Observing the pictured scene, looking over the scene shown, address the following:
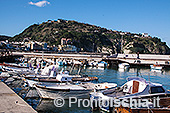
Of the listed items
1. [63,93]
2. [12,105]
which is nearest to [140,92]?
[63,93]

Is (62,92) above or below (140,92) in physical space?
below

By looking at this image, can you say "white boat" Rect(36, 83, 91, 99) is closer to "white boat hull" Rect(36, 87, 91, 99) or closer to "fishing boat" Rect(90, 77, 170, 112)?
"white boat hull" Rect(36, 87, 91, 99)

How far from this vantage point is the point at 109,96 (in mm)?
19688

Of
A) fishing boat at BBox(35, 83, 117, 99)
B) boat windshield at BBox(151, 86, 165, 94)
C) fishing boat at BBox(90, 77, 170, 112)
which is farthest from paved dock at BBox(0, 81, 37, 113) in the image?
boat windshield at BBox(151, 86, 165, 94)

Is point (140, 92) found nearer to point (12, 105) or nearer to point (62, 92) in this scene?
point (62, 92)

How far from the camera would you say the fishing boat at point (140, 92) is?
1842 centimetres

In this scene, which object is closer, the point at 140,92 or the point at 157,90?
the point at 140,92

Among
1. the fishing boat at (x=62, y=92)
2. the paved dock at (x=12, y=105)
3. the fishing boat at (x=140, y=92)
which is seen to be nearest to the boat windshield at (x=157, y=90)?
the fishing boat at (x=140, y=92)

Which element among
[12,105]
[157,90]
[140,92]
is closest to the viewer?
[12,105]

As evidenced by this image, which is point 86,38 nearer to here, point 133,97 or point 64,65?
point 64,65

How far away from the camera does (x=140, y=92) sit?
1866 centimetres

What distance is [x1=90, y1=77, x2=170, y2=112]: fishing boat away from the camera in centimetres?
1842

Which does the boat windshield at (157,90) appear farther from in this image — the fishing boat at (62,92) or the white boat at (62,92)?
the white boat at (62,92)

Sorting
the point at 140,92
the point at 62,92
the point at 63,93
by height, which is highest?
the point at 140,92
